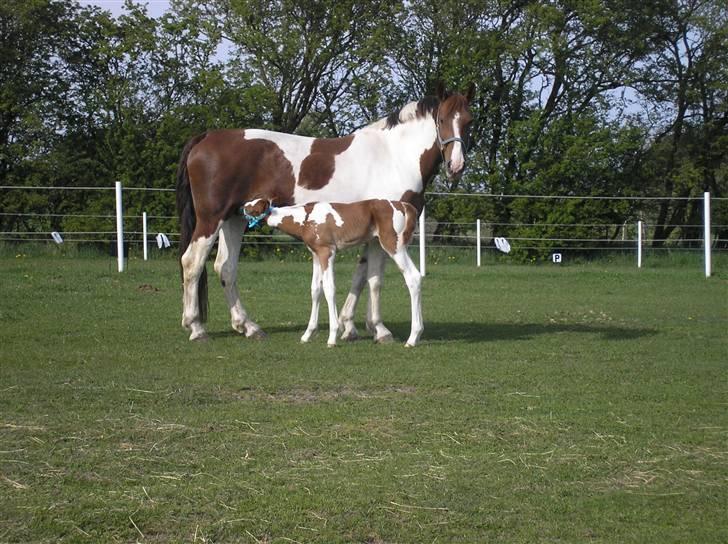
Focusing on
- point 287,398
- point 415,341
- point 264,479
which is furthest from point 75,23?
point 264,479

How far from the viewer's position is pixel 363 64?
30.1 metres

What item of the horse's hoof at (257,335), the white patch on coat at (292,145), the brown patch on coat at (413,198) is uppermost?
the white patch on coat at (292,145)

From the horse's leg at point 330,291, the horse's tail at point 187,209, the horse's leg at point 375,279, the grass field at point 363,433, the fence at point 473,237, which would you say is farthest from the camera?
the fence at point 473,237

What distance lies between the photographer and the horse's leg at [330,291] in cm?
912

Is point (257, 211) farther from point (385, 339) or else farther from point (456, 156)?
point (456, 156)

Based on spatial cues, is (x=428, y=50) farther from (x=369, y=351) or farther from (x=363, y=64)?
(x=369, y=351)

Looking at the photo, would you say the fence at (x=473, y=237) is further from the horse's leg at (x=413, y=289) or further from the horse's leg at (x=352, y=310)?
the horse's leg at (x=413, y=289)

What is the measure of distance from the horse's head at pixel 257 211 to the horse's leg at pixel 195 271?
1.91ft

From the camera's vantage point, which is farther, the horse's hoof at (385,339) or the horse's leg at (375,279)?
the horse's leg at (375,279)

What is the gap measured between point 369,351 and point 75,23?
2224 centimetres

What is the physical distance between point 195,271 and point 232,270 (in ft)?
1.53

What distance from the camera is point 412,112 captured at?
991 centimetres

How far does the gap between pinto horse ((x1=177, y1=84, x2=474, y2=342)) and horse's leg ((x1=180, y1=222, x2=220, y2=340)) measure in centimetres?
1

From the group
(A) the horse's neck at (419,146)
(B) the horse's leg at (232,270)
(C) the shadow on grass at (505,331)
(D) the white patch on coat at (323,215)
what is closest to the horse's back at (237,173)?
(B) the horse's leg at (232,270)
